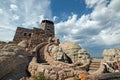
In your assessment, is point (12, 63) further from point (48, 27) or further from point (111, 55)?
point (48, 27)

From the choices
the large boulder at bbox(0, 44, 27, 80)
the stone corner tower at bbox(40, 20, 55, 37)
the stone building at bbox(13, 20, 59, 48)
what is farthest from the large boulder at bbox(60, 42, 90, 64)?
the stone corner tower at bbox(40, 20, 55, 37)

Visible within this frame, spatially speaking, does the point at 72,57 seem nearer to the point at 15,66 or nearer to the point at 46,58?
the point at 46,58

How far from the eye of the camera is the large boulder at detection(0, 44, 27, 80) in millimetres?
15352

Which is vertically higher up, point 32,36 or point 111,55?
point 32,36

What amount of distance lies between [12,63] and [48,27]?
3184 centimetres

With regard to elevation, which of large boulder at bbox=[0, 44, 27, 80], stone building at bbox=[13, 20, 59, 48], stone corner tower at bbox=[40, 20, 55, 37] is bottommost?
large boulder at bbox=[0, 44, 27, 80]

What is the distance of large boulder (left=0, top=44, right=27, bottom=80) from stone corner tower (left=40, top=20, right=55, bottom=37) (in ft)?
89.1

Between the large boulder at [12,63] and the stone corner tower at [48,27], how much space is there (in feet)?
89.1

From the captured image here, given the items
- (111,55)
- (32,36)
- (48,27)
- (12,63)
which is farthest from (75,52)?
(48,27)

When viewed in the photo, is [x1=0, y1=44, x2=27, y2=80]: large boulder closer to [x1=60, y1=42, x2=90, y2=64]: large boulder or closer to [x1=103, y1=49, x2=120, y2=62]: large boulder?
[x1=60, y1=42, x2=90, y2=64]: large boulder

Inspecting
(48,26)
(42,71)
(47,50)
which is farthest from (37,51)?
(48,26)

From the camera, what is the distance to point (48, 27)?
47250mm

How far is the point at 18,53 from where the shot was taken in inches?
717

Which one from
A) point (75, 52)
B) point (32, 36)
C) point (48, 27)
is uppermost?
point (48, 27)
